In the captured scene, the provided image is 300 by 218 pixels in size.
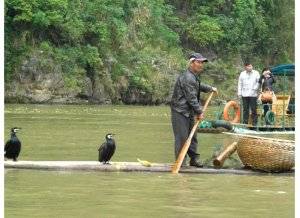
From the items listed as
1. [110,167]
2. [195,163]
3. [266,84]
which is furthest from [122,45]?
[110,167]

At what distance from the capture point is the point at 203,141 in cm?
1947

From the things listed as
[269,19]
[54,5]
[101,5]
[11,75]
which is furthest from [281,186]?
[269,19]

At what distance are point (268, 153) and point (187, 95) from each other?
5.10 feet

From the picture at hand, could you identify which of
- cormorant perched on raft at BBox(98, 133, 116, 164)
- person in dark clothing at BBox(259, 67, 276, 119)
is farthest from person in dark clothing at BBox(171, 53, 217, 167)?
person in dark clothing at BBox(259, 67, 276, 119)

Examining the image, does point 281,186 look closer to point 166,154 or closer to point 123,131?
point 166,154

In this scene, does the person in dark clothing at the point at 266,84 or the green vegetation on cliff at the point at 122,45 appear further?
the green vegetation on cliff at the point at 122,45

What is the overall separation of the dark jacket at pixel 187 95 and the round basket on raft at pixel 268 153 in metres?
0.94

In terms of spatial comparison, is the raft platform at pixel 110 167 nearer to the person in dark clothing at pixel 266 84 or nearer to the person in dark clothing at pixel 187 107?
the person in dark clothing at pixel 187 107

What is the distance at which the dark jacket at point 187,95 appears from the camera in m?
12.4

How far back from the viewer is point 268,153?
39.1ft

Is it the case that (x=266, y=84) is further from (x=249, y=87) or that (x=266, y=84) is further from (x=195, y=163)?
(x=195, y=163)

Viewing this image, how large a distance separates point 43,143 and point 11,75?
30.1 meters

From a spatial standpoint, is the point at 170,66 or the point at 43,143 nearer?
the point at 43,143

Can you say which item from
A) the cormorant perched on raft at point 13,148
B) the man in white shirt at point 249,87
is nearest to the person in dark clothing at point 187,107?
the cormorant perched on raft at point 13,148
